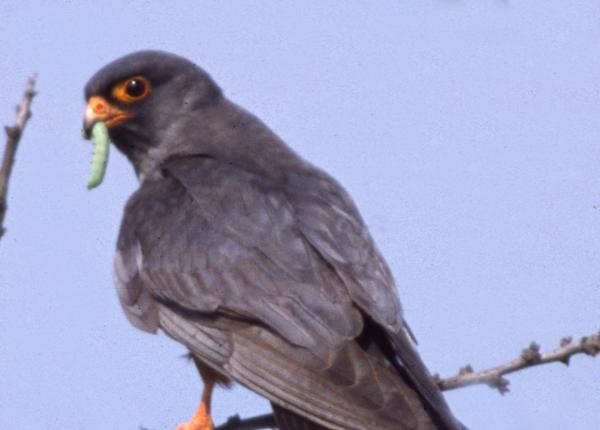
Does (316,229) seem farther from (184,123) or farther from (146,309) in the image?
(184,123)

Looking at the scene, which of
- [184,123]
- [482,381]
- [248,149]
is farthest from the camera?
[184,123]

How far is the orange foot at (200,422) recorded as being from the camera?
6246 millimetres

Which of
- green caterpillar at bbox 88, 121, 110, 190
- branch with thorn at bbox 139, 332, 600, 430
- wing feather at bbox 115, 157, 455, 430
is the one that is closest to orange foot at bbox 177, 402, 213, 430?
wing feather at bbox 115, 157, 455, 430

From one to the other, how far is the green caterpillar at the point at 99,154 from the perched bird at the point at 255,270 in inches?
2.6

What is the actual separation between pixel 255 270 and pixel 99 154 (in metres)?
1.37

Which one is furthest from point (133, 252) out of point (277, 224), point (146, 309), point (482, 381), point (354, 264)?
point (482, 381)

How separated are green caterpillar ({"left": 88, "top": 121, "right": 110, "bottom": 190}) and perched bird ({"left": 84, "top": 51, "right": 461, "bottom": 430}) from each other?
7cm

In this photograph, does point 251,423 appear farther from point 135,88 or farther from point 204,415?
point 135,88

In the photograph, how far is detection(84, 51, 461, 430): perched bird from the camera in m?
5.51

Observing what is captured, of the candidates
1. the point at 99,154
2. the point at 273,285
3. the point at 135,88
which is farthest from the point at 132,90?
the point at 273,285

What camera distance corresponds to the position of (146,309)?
6480 millimetres

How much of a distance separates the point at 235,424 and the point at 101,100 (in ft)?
8.81

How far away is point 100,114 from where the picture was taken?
757 cm

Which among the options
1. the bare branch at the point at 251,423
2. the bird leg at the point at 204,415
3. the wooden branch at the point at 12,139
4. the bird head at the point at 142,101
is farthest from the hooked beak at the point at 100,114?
the wooden branch at the point at 12,139
